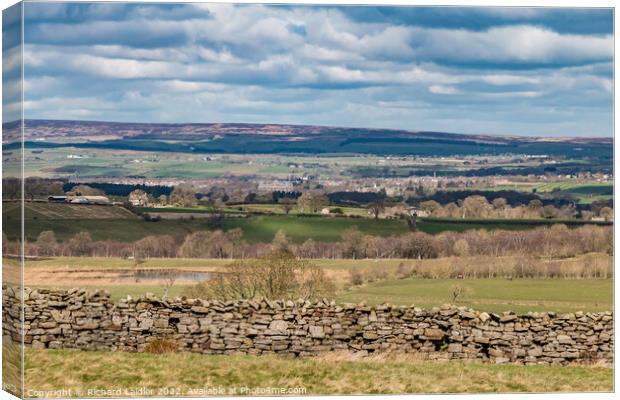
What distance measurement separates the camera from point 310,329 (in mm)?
19578

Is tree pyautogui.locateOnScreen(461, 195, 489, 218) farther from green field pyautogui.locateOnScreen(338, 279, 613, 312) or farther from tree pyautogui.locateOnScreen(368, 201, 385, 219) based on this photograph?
tree pyautogui.locateOnScreen(368, 201, 385, 219)

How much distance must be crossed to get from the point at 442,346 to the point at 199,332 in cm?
366

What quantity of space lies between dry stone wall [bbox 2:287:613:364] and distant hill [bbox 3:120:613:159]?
8.42 feet

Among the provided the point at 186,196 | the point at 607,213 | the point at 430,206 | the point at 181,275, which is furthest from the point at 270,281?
the point at 607,213

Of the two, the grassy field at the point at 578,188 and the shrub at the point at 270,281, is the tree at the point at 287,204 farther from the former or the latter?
the grassy field at the point at 578,188

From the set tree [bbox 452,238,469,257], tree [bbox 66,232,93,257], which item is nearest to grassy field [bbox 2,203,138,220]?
tree [bbox 66,232,93,257]

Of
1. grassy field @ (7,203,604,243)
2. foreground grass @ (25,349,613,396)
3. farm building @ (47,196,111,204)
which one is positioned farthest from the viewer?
grassy field @ (7,203,604,243)

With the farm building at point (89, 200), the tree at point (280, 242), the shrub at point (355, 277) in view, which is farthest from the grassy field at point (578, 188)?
the farm building at point (89, 200)

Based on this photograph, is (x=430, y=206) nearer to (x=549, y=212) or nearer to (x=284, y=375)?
(x=549, y=212)

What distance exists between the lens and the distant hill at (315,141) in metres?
20.4

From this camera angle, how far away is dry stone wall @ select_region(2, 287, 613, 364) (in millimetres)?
19344

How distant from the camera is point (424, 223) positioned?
20688mm

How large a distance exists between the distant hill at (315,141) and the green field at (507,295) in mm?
2102

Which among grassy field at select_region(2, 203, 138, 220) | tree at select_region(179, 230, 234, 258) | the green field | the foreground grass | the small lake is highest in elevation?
grassy field at select_region(2, 203, 138, 220)
